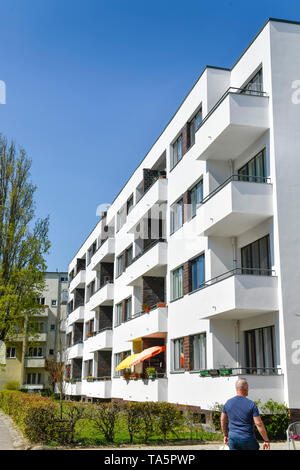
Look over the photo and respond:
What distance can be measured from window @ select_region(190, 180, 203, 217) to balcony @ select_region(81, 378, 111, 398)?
16.9 metres

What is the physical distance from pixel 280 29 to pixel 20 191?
19.7 meters

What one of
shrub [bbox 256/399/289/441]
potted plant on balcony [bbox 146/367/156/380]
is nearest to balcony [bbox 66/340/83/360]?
potted plant on balcony [bbox 146/367/156/380]

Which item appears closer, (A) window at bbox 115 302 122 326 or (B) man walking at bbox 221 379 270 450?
(B) man walking at bbox 221 379 270 450

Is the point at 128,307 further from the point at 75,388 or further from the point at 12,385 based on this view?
the point at 12,385

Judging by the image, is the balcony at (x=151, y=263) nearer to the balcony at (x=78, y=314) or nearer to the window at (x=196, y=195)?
the window at (x=196, y=195)

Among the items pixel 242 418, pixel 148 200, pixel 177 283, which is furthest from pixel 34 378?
pixel 242 418

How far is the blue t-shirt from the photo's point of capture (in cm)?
823

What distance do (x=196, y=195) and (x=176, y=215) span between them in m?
2.66

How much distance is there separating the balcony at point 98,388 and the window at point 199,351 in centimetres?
1491

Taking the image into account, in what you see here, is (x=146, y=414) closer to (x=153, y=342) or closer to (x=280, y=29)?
(x=153, y=342)

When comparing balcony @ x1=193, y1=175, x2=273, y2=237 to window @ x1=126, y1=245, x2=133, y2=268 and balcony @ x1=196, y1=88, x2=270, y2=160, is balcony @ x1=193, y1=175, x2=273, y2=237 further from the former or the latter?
window @ x1=126, y1=245, x2=133, y2=268

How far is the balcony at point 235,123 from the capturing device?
1972 centimetres
